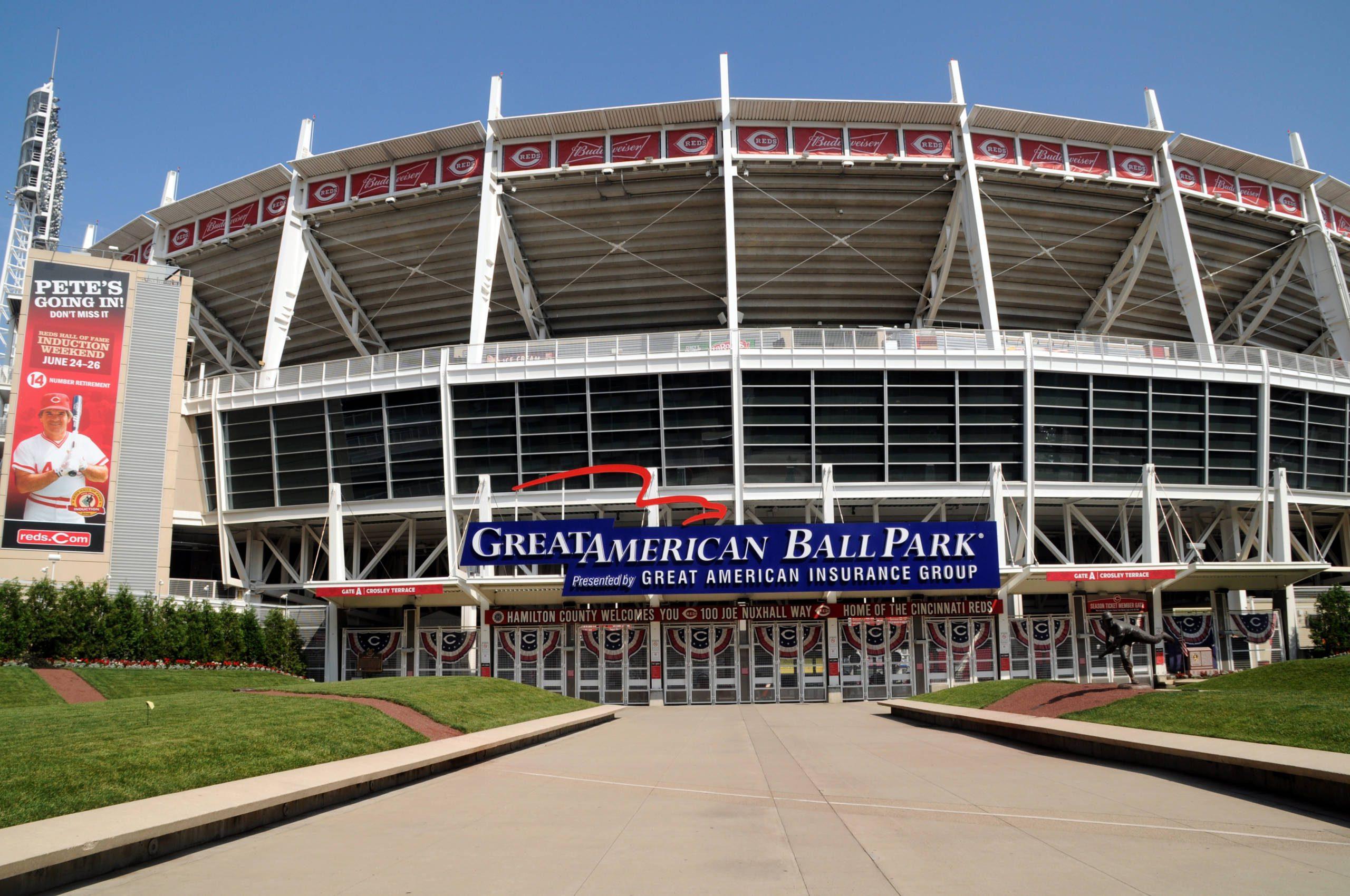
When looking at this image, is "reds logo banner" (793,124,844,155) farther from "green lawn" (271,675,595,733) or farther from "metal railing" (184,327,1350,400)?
"green lawn" (271,675,595,733)

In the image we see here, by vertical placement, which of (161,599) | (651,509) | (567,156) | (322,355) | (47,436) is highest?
(567,156)

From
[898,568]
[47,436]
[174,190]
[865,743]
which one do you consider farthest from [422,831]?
[174,190]

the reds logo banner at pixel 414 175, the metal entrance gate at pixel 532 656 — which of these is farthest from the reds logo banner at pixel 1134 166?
the metal entrance gate at pixel 532 656

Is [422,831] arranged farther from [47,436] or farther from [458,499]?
[47,436]

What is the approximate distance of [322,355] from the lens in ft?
171

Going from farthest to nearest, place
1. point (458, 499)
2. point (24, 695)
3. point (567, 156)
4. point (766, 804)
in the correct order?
1. point (567, 156)
2. point (458, 499)
3. point (24, 695)
4. point (766, 804)

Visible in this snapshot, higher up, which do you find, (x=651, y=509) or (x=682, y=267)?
(x=682, y=267)

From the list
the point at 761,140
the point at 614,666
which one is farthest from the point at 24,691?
the point at 761,140

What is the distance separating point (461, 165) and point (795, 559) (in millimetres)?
23490

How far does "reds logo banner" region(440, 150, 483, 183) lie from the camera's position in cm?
4203

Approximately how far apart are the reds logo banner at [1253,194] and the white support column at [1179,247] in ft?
14.1

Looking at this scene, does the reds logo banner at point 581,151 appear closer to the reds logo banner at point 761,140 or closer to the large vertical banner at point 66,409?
the reds logo banner at point 761,140

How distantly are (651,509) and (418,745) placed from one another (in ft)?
76.5

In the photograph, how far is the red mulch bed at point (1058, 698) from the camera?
19484mm
